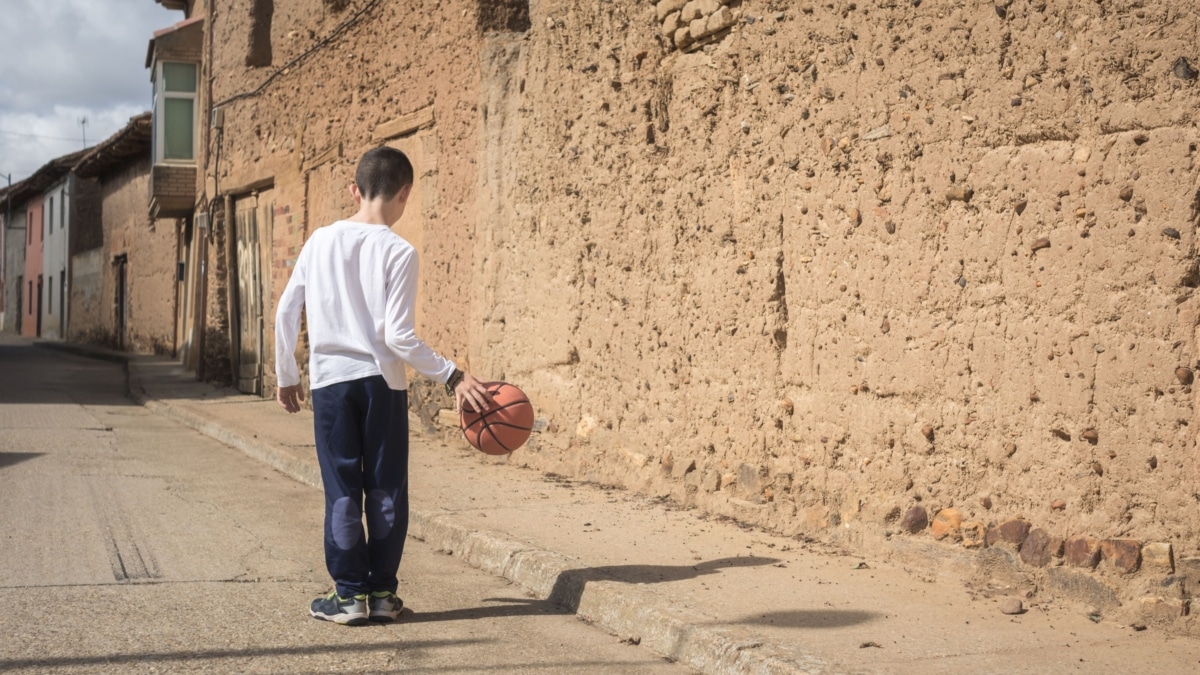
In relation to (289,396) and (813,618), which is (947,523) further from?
(289,396)

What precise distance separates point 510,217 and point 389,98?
2.91m

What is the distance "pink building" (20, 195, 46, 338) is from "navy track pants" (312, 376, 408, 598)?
141ft

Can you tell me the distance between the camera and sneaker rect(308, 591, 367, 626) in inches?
177

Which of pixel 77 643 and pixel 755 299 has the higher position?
pixel 755 299

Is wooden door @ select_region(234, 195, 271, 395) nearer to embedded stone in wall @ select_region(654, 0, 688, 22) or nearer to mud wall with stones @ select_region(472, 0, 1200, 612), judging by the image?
mud wall with stones @ select_region(472, 0, 1200, 612)

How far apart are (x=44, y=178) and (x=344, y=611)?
40949 millimetres

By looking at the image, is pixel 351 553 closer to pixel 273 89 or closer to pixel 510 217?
pixel 510 217

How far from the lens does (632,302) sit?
7.15 m

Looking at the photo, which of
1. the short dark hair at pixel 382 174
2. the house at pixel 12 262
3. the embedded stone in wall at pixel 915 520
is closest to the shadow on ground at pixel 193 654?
the short dark hair at pixel 382 174

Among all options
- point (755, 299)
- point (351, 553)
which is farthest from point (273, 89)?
point (351, 553)

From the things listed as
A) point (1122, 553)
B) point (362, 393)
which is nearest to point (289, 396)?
point (362, 393)

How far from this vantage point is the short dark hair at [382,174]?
15.1 feet

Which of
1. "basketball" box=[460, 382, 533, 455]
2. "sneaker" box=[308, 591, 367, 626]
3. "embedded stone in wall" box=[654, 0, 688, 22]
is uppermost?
"embedded stone in wall" box=[654, 0, 688, 22]

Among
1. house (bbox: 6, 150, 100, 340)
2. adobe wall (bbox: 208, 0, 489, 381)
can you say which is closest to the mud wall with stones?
adobe wall (bbox: 208, 0, 489, 381)
